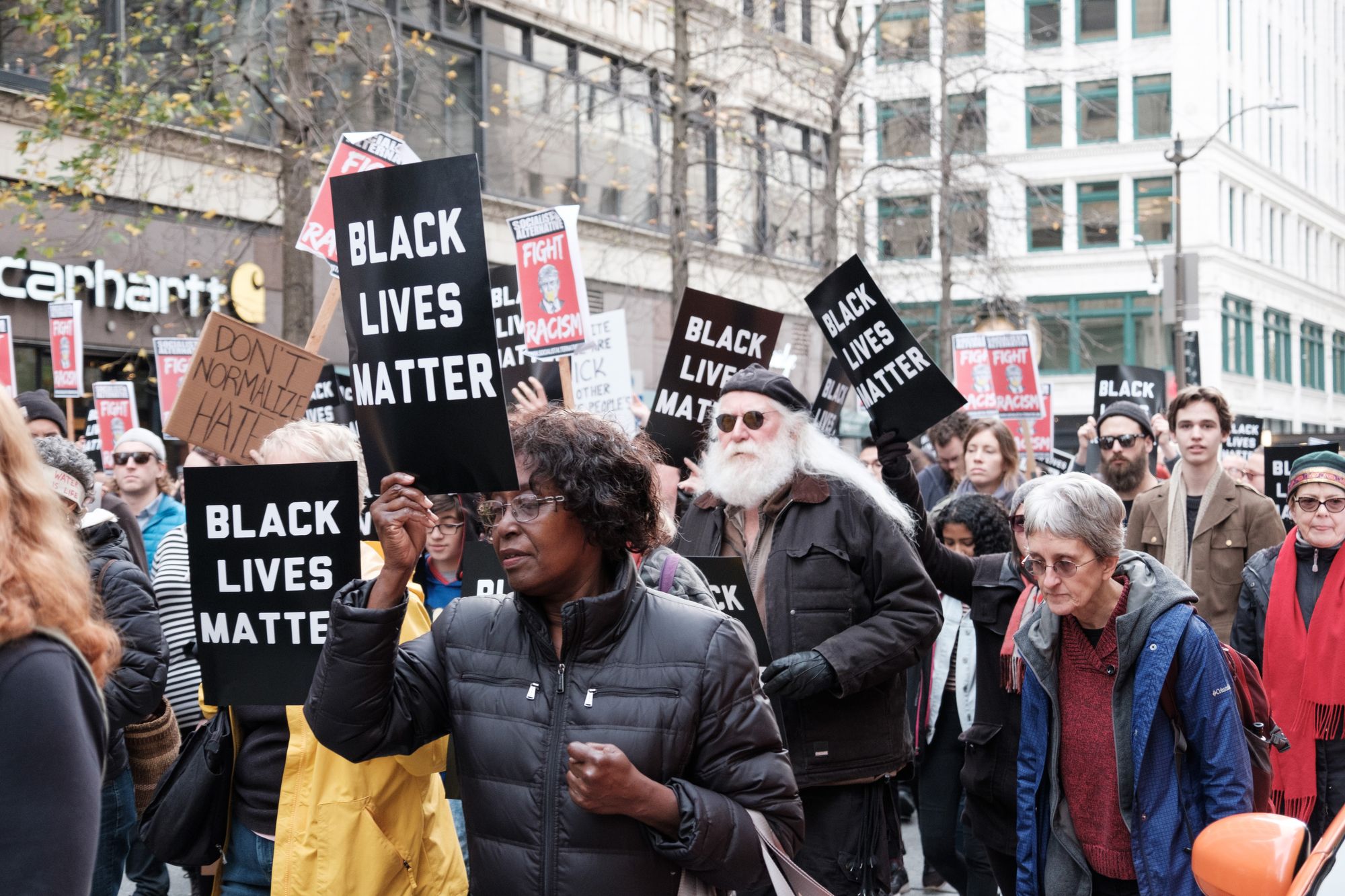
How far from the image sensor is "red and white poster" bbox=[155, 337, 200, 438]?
1066 centimetres

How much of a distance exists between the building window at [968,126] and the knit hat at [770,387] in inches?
667

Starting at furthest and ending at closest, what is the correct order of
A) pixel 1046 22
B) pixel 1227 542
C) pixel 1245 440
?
pixel 1046 22 < pixel 1245 440 < pixel 1227 542

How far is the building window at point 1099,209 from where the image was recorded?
51625 millimetres

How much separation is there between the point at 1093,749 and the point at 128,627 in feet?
9.55

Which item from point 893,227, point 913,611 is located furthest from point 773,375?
point 893,227

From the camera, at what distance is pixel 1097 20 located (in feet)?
166

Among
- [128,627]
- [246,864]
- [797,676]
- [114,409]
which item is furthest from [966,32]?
[246,864]

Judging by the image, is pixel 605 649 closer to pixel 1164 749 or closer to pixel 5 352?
pixel 1164 749

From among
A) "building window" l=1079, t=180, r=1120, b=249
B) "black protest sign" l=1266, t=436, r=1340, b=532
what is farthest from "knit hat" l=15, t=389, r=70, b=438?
"building window" l=1079, t=180, r=1120, b=249

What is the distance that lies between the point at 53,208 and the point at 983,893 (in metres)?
13.2

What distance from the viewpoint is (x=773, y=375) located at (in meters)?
5.29

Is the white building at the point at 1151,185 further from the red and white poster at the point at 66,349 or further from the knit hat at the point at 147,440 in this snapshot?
the knit hat at the point at 147,440

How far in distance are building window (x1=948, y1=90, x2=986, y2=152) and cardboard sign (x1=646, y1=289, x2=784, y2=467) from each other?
15.4 m

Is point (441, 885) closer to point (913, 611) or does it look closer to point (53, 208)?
point (913, 611)
